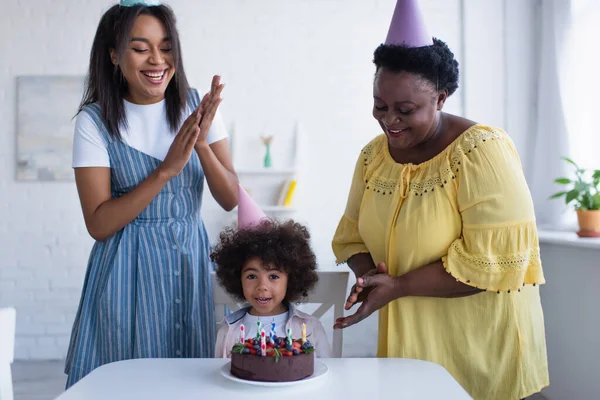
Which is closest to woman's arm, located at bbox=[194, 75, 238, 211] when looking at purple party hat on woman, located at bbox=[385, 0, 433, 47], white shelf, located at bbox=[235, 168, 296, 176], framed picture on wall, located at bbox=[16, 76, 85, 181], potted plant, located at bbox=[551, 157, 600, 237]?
purple party hat on woman, located at bbox=[385, 0, 433, 47]

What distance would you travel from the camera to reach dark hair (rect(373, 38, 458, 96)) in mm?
1473

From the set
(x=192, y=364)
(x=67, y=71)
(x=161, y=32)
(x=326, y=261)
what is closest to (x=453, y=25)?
(x=326, y=261)

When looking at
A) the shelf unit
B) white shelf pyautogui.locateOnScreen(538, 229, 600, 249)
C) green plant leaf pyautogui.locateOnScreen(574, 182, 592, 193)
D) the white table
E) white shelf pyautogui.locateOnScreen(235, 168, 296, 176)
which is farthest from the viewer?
the shelf unit

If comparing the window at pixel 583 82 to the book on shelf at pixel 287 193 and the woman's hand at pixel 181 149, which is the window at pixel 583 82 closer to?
the book on shelf at pixel 287 193

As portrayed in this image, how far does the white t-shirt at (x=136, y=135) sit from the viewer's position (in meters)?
1.71

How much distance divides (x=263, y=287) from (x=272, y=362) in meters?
0.59

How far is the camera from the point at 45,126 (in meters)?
4.50

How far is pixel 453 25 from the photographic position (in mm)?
4500

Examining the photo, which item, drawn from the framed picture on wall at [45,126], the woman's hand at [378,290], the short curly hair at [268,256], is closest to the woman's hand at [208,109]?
the short curly hair at [268,256]

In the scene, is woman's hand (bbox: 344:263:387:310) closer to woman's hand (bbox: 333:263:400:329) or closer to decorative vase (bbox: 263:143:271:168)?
woman's hand (bbox: 333:263:400:329)

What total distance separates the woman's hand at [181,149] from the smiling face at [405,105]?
1.50ft

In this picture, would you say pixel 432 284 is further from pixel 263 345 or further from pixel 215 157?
pixel 215 157

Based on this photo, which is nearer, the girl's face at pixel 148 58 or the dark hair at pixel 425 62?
the dark hair at pixel 425 62

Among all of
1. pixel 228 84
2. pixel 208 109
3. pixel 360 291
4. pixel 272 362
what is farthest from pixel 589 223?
pixel 228 84
